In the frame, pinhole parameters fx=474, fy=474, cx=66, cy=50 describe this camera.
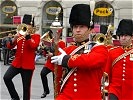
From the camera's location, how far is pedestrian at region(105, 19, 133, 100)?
6223 millimetres

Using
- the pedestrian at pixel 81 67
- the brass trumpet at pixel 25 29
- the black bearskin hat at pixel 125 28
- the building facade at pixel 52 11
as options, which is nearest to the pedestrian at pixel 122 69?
the black bearskin hat at pixel 125 28

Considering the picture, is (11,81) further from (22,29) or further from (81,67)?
(81,67)

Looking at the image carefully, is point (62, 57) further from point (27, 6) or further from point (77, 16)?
point (27, 6)

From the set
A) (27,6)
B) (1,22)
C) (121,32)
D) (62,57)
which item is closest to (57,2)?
(27,6)

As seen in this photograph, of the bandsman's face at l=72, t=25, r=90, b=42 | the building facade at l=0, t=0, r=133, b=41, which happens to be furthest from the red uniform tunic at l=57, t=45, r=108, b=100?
the building facade at l=0, t=0, r=133, b=41

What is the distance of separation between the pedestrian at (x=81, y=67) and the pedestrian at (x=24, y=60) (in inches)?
166

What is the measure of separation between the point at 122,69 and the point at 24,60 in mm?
3631

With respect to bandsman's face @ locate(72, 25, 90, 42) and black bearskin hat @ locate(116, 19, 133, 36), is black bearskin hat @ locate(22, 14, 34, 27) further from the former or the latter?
bandsman's face @ locate(72, 25, 90, 42)

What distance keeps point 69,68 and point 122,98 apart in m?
Answer: 1.44

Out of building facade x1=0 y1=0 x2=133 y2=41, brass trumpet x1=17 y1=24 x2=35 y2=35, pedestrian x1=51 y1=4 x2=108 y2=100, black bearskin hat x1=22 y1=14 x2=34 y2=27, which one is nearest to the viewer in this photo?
pedestrian x1=51 y1=4 x2=108 y2=100

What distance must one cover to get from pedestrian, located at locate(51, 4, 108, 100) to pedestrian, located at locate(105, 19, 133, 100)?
1.12 meters

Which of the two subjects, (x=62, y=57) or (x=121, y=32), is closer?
(x=62, y=57)

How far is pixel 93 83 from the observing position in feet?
16.6

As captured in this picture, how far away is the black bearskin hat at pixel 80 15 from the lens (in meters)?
5.10
